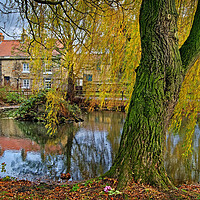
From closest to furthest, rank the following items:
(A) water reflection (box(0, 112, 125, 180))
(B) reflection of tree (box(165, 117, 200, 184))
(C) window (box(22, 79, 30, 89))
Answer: (B) reflection of tree (box(165, 117, 200, 184))
(A) water reflection (box(0, 112, 125, 180))
(C) window (box(22, 79, 30, 89))

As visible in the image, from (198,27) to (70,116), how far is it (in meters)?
7.98

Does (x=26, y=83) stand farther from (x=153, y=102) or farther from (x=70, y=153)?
(x=153, y=102)

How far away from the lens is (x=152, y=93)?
8.20ft

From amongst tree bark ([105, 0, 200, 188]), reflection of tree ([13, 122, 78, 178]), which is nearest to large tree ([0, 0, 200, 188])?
tree bark ([105, 0, 200, 188])

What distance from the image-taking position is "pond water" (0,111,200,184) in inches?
167

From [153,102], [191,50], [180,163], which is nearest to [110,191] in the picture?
[153,102]

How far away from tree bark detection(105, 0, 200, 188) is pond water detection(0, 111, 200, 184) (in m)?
1.83

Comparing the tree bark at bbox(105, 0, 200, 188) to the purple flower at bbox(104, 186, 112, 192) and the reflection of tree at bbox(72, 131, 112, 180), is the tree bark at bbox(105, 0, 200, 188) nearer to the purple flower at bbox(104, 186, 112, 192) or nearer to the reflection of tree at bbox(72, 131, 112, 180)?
the purple flower at bbox(104, 186, 112, 192)

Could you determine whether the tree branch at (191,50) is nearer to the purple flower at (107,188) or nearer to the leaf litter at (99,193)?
the leaf litter at (99,193)

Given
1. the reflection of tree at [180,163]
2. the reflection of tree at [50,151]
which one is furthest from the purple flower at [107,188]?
the reflection of tree at [180,163]

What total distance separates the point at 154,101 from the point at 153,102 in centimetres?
2

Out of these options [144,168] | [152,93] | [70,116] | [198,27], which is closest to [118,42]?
[198,27]

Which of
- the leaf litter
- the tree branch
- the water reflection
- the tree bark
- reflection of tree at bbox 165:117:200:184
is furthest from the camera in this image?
the water reflection

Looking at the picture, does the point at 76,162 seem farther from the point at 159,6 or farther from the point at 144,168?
the point at 159,6
